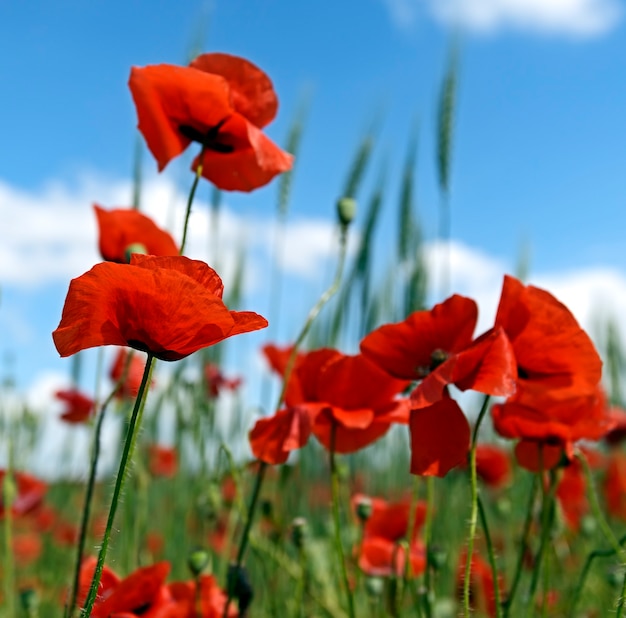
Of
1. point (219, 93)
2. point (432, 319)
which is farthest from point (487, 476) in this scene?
point (219, 93)

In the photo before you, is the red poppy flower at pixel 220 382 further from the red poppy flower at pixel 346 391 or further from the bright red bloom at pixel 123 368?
the red poppy flower at pixel 346 391

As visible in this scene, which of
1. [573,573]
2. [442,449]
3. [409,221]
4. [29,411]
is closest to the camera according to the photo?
[442,449]

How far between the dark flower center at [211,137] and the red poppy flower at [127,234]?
132mm

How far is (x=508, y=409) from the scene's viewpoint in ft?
2.80

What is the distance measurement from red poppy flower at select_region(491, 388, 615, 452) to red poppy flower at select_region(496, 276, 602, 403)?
0.17 ft

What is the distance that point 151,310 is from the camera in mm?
560

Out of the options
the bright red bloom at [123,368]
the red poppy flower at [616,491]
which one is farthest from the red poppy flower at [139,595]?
the red poppy flower at [616,491]

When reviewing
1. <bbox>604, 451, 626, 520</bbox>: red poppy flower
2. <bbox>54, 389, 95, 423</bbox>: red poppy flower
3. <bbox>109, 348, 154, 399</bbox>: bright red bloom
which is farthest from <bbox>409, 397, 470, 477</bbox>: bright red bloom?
<bbox>604, 451, 626, 520</bbox>: red poppy flower

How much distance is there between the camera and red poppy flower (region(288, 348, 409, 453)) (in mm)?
876

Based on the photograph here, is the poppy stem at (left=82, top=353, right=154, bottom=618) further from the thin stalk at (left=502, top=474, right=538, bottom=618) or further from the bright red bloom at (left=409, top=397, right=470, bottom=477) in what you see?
the thin stalk at (left=502, top=474, right=538, bottom=618)

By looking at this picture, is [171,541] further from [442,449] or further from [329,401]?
[442,449]

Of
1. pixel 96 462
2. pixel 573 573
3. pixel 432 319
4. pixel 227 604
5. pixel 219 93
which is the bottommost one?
pixel 573 573

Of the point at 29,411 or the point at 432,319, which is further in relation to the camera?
the point at 29,411

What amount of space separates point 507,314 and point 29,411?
1.18 m
